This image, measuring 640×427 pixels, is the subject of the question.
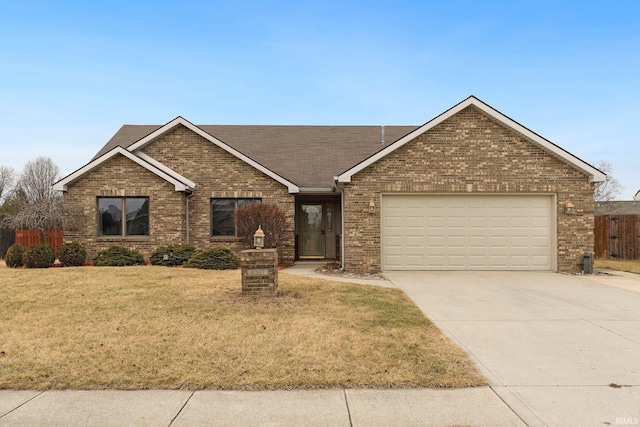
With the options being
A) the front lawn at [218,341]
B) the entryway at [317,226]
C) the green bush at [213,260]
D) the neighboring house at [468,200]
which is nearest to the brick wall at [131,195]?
the green bush at [213,260]

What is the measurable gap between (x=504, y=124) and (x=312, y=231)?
822cm

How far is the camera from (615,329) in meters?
5.90

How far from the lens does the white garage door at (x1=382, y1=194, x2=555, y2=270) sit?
12141 millimetres

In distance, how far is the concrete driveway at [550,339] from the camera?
11.5 feet

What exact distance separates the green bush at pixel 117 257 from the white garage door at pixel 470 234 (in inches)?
326

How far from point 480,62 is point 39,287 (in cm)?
1788

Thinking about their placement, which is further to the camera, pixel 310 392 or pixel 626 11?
pixel 626 11

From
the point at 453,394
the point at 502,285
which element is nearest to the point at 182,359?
the point at 453,394

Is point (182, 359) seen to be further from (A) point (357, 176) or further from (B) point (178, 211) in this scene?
(B) point (178, 211)

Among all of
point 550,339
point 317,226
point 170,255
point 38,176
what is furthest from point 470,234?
point 38,176

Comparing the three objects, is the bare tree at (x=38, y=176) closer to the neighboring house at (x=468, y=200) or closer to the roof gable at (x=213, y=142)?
the roof gable at (x=213, y=142)

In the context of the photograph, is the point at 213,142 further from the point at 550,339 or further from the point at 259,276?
the point at 550,339

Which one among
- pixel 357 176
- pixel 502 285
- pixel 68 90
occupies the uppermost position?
pixel 68 90

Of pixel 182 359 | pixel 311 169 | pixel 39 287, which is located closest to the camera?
pixel 182 359
